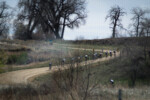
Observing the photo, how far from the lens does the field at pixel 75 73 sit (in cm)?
1052

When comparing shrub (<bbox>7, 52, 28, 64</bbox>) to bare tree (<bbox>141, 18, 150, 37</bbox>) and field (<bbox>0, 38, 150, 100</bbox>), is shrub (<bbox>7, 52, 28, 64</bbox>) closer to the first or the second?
field (<bbox>0, 38, 150, 100</bbox>)

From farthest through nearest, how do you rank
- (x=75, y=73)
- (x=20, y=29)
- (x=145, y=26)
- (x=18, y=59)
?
(x=20, y=29) < (x=18, y=59) < (x=145, y=26) < (x=75, y=73)

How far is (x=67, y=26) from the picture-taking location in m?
54.7

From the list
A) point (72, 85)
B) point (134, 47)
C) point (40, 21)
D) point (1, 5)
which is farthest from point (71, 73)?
point (40, 21)

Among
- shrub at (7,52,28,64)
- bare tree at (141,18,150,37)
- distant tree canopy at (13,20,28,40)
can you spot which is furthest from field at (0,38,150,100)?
distant tree canopy at (13,20,28,40)

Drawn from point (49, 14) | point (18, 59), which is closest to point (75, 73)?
point (18, 59)

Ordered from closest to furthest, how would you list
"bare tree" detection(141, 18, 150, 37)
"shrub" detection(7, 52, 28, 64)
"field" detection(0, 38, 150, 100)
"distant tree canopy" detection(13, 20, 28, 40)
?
"field" detection(0, 38, 150, 100), "bare tree" detection(141, 18, 150, 37), "shrub" detection(7, 52, 28, 64), "distant tree canopy" detection(13, 20, 28, 40)

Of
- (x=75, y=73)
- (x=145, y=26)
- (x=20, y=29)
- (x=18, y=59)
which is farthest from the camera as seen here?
(x=20, y=29)

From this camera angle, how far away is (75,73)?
420 inches

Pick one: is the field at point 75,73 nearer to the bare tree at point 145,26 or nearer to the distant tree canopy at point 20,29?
the bare tree at point 145,26

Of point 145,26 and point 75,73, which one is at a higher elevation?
point 145,26

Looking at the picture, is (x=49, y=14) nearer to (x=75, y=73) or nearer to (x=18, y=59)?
(x=18, y=59)

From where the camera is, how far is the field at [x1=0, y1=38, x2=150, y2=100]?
10.5 meters

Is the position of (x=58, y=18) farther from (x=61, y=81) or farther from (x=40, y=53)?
(x=61, y=81)
